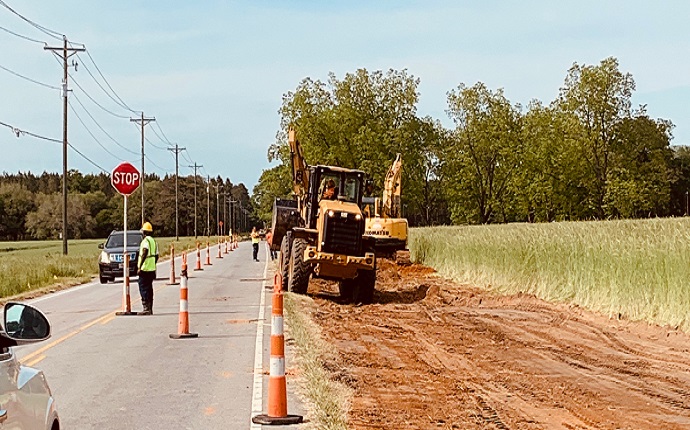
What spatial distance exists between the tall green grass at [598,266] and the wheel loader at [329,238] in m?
4.00

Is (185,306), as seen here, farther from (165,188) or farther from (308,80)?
(165,188)

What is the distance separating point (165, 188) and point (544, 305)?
129032 mm

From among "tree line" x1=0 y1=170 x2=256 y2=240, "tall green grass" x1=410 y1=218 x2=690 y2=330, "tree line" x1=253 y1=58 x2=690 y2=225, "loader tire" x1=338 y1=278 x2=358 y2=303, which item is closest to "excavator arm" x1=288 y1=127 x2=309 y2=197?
"loader tire" x1=338 y1=278 x2=358 y2=303

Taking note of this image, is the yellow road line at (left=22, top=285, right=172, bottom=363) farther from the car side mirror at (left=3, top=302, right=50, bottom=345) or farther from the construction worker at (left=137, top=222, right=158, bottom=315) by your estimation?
the car side mirror at (left=3, top=302, right=50, bottom=345)

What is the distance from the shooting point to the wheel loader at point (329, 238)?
2260cm

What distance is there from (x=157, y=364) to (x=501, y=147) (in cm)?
6937

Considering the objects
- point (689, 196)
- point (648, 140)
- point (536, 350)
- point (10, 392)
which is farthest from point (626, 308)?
point (689, 196)

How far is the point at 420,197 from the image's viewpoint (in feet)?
256

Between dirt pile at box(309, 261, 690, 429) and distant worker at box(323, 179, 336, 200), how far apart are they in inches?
135

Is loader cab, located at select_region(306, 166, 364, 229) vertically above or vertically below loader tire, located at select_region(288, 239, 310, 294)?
above

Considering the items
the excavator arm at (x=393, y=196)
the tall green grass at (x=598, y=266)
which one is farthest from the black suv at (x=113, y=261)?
the tall green grass at (x=598, y=266)

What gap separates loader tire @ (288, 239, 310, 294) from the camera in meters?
22.9

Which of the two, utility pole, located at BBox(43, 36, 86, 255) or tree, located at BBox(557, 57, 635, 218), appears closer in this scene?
utility pole, located at BBox(43, 36, 86, 255)

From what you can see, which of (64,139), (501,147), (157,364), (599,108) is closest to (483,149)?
(501,147)
